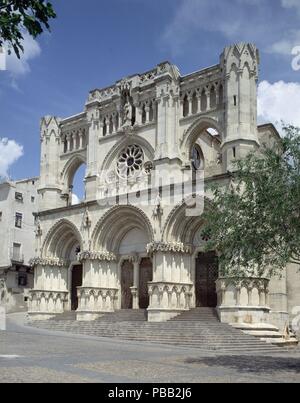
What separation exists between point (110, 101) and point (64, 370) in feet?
86.8

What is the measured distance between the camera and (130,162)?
36.7 metres

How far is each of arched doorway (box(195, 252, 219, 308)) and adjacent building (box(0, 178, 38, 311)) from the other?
23068mm

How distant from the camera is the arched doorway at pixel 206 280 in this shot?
31.7 m

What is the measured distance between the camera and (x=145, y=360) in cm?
1767

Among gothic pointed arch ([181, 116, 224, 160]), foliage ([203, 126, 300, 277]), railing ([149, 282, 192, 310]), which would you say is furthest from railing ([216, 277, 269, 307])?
foliage ([203, 126, 300, 277])

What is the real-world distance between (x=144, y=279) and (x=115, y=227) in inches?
151

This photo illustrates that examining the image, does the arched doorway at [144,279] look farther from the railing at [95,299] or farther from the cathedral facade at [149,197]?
the railing at [95,299]

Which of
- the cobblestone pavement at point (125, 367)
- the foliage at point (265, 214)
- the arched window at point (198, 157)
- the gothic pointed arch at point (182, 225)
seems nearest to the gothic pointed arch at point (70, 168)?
the arched window at point (198, 157)

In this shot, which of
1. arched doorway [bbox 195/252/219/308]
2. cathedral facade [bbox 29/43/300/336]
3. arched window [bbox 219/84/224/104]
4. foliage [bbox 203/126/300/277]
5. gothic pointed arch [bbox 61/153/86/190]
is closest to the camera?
foliage [bbox 203/126/300/277]

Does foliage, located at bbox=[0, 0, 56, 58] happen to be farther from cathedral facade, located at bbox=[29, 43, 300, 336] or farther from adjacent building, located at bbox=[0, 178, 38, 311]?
adjacent building, located at bbox=[0, 178, 38, 311]

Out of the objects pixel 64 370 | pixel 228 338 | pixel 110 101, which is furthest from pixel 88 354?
pixel 110 101

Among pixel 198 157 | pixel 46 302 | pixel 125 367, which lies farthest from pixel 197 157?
pixel 125 367

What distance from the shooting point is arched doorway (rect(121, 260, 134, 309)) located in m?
35.8

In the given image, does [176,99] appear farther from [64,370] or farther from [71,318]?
[64,370]
